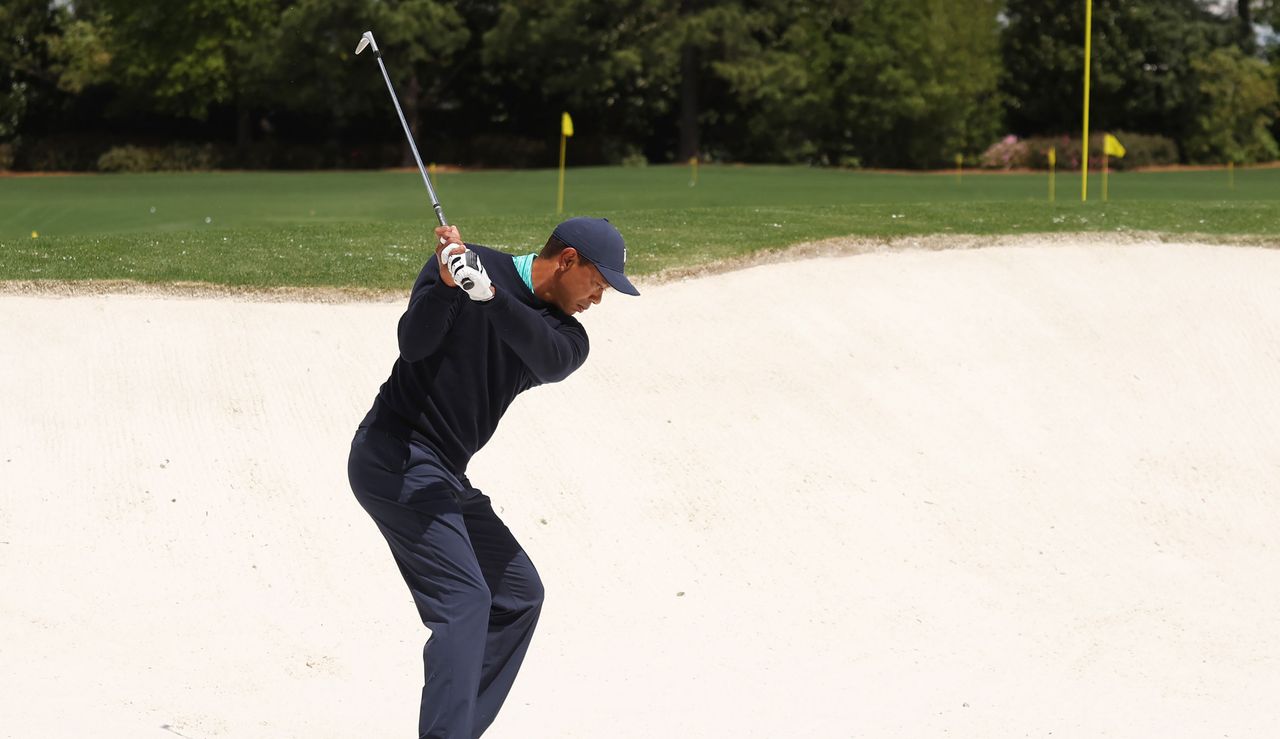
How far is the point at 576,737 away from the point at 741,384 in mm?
5305

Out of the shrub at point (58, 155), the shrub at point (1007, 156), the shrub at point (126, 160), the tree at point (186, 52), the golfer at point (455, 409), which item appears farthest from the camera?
the shrub at point (58, 155)

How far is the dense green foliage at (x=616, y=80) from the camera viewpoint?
44031 millimetres

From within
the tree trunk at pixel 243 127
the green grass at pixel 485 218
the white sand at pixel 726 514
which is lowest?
the white sand at pixel 726 514

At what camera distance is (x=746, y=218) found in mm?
18344

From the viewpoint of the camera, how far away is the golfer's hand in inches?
196

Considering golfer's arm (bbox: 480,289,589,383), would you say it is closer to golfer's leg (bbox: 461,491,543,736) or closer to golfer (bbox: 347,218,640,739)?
golfer (bbox: 347,218,640,739)

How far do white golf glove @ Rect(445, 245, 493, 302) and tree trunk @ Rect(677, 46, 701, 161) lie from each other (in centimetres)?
4255

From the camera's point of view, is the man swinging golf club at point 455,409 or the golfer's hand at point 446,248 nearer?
the golfer's hand at point 446,248

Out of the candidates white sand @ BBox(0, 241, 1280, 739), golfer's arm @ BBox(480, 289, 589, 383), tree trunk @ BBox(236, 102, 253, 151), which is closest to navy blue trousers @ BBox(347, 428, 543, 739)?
golfer's arm @ BBox(480, 289, 589, 383)

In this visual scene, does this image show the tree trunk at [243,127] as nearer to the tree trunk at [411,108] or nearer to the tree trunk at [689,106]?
the tree trunk at [411,108]

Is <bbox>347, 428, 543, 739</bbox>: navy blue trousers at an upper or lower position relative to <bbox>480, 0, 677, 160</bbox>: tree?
lower

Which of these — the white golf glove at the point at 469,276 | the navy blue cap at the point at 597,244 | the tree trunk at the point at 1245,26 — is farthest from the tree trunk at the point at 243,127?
the white golf glove at the point at 469,276

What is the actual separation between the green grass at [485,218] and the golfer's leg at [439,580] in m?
8.29

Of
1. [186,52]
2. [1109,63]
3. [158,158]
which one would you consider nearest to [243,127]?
[186,52]
